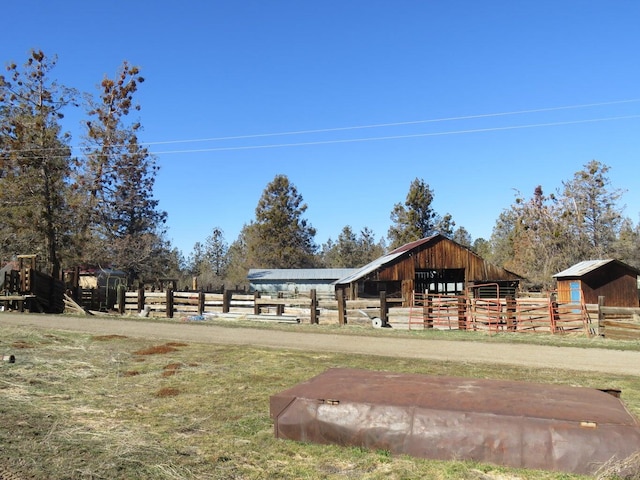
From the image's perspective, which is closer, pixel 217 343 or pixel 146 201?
pixel 217 343

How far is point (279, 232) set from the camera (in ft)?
228

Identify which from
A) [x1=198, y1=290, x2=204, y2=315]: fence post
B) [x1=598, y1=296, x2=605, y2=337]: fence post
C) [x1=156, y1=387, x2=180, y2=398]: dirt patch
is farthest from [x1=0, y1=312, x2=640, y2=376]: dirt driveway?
[x1=156, y1=387, x2=180, y2=398]: dirt patch

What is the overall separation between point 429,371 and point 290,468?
17.8 ft

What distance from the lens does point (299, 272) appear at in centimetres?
5759

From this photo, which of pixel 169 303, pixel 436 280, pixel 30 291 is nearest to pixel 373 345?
pixel 169 303

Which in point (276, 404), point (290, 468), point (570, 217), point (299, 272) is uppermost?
point (570, 217)

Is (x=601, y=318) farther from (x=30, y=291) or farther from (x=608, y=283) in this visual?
(x=30, y=291)

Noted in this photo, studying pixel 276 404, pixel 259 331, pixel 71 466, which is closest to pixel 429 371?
pixel 276 404

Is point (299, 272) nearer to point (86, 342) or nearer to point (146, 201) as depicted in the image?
point (146, 201)

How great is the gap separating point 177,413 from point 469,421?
12.3ft

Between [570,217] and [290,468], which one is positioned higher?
[570,217]

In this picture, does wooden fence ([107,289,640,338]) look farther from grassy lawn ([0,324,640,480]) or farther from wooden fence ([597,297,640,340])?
grassy lawn ([0,324,640,480])

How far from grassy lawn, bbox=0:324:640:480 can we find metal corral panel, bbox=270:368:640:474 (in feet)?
0.45

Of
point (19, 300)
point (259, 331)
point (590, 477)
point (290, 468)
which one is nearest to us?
point (590, 477)
